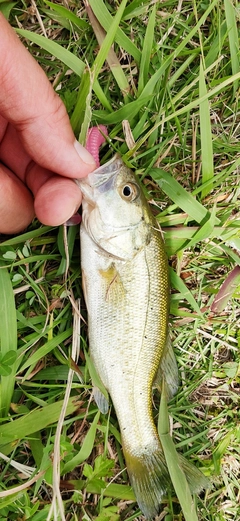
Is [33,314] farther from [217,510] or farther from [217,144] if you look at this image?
[217,510]

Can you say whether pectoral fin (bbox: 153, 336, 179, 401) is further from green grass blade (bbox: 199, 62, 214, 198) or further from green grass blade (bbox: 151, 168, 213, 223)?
green grass blade (bbox: 199, 62, 214, 198)

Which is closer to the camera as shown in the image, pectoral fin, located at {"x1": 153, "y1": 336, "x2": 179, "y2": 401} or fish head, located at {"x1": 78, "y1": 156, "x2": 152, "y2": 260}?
fish head, located at {"x1": 78, "y1": 156, "x2": 152, "y2": 260}

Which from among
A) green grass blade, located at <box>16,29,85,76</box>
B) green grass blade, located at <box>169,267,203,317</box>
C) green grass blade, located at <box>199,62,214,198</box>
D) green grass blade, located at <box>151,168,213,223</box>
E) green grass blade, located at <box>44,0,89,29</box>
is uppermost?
green grass blade, located at <box>44,0,89,29</box>

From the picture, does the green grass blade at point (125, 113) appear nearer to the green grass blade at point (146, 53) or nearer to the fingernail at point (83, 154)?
the green grass blade at point (146, 53)

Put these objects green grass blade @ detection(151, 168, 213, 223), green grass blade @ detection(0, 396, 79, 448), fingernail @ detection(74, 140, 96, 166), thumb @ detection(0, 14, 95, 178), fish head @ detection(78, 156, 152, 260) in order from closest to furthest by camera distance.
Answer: thumb @ detection(0, 14, 95, 178) → fingernail @ detection(74, 140, 96, 166) → fish head @ detection(78, 156, 152, 260) → green grass blade @ detection(0, 396, 79, 448) → green grass blade @ detection(151, 168, 213, 223)

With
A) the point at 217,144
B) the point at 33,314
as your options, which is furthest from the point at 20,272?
the point at 217,144

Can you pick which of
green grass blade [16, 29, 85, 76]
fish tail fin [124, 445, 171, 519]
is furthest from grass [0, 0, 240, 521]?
fish tail fin [124, 445, 171, 519]

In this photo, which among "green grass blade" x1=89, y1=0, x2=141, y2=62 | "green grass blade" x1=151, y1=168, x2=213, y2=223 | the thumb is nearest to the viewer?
the thumb

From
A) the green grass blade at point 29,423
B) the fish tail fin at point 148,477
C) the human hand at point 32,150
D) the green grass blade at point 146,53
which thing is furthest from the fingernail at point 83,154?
the fish tail fin at point 148,477

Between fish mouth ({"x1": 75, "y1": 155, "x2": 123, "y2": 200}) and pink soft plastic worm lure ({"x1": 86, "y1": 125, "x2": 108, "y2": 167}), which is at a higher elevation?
pink soft plastic worm lure ({"x1": 86, "y1": 125, "x2": 108, "y2": 167})

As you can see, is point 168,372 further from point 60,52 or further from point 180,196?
point 60,52
